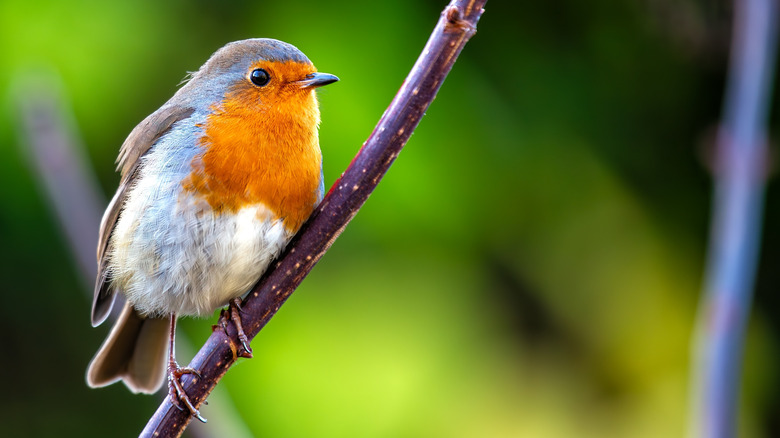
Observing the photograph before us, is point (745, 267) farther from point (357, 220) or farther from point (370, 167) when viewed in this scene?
point (357, 220)

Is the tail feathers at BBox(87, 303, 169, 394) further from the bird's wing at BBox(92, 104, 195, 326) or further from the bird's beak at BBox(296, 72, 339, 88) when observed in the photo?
the bird's beak at BBox(296, 72, 339, 88)

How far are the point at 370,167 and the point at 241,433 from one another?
111cm

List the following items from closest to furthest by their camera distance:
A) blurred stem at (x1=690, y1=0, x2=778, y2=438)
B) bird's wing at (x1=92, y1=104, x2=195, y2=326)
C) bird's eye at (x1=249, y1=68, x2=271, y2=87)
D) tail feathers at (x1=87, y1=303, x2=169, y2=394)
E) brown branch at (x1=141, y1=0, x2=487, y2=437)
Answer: brown branch at (x1=141, y1=0, x2=487, y2=437)
blurred stem at (x1=690, y1=0, x2=778, y2=438)
bird's eye at (x1=249, y1=68, x2=271, y2=87)
bird's wing at (x1=92, y1=104, x2=195, y2=326)
tail feathers at (x1=87, y1=303, x2=169, y2=394)

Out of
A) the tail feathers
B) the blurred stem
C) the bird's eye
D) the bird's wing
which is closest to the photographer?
the blurred stem

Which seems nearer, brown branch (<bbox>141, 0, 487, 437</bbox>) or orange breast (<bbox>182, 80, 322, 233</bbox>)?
brown branch (<bbox>141, 0, 487, 437</bbox>)

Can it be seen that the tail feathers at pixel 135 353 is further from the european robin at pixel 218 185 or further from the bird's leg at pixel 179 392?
the bird's leg at pixel 179 392

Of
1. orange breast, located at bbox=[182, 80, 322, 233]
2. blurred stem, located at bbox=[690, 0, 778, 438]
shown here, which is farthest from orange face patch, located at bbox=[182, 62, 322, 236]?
blurred stem, located at bbox=[690, 0, 778, 438]

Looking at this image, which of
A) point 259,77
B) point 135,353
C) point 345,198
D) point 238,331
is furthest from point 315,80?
point 135,353

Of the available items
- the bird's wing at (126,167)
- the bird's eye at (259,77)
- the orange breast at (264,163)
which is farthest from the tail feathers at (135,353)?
the bird's eye at (259,77)

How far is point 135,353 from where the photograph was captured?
250 cm

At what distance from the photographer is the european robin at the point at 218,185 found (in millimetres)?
1989

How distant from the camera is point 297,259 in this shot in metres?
1.73

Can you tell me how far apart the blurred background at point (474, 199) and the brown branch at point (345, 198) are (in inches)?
45.9

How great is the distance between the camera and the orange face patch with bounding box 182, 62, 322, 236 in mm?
1986
